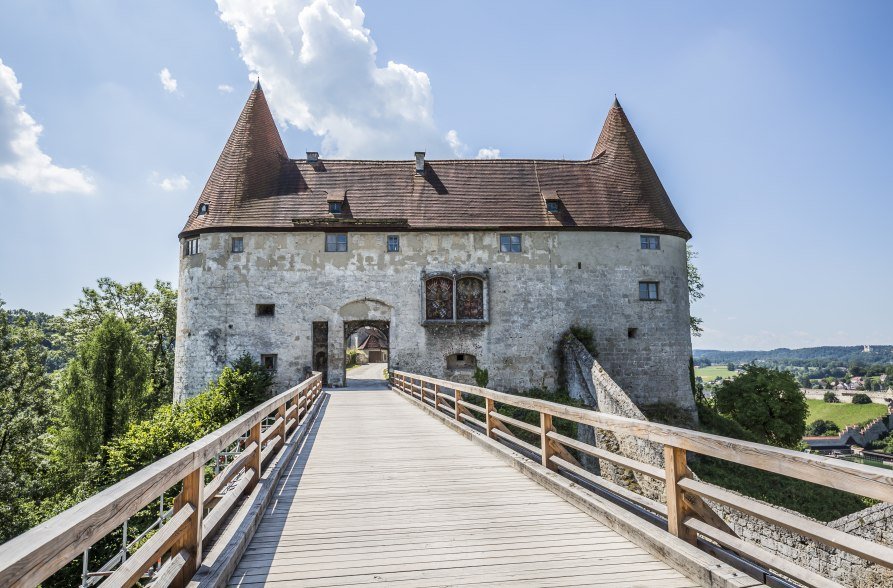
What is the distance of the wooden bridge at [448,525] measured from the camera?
247 centimetres

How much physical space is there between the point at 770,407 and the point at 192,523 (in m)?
26.6

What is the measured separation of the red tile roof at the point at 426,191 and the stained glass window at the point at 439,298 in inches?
105

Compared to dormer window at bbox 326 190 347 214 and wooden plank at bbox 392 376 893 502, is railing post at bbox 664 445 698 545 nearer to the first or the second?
wooden plank at bbox 392 376 893 502

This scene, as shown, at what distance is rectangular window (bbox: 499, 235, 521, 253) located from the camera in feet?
78.9

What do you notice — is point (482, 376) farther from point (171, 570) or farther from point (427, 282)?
point (171, 570)

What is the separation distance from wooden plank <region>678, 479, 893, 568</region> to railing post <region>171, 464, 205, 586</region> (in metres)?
3.33

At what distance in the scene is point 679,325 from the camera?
24.5 m

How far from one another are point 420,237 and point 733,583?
2162 centimetres

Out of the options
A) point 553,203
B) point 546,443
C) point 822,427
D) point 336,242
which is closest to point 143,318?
point 336,242

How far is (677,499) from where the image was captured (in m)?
3.68

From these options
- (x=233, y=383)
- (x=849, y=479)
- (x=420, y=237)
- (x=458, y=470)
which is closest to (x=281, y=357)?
(x=233, y=383)

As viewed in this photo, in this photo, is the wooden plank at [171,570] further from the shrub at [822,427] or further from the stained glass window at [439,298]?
the shrub at [822,427]

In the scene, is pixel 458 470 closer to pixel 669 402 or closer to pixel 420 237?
pixel 420 237

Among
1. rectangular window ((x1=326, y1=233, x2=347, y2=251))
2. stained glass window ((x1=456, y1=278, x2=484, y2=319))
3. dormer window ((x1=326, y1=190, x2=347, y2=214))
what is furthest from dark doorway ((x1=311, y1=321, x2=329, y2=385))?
stained glass window ((x1=456, y1=278, x2=484, y2=319))
